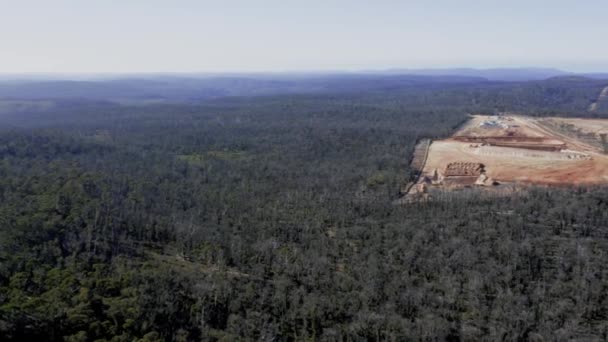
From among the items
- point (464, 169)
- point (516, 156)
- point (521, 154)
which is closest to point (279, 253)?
point (464, 169)


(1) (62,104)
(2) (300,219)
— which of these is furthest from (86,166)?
(1) (62,104)

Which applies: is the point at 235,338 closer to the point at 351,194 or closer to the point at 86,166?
the point at 351,194

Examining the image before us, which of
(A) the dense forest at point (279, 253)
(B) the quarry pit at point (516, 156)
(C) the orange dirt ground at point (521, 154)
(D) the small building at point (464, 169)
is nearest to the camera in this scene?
(A) the dense forest at point (279, 253)

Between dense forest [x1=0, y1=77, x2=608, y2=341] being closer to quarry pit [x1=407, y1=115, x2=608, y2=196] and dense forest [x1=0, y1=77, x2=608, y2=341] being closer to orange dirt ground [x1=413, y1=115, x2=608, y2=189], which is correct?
quarry pit [x1=407, y1=115, x2=608, y2=196]

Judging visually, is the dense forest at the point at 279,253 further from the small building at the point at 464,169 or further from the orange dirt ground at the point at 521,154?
the orange dirt ground at the point at 521,154

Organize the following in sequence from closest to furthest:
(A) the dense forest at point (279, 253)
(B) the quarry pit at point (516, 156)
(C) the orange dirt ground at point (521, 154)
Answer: (A) the dense forest at point (279, 253) < (B) the quarry pit at point (516, 156) < (C) the orange dirt ground at point (521, 154)

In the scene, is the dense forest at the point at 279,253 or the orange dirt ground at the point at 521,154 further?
the orange dirt ground at the point at 521,154

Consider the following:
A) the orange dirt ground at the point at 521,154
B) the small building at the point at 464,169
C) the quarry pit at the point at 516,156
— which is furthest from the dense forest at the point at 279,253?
the orange dirt ground at the point at 521,154
